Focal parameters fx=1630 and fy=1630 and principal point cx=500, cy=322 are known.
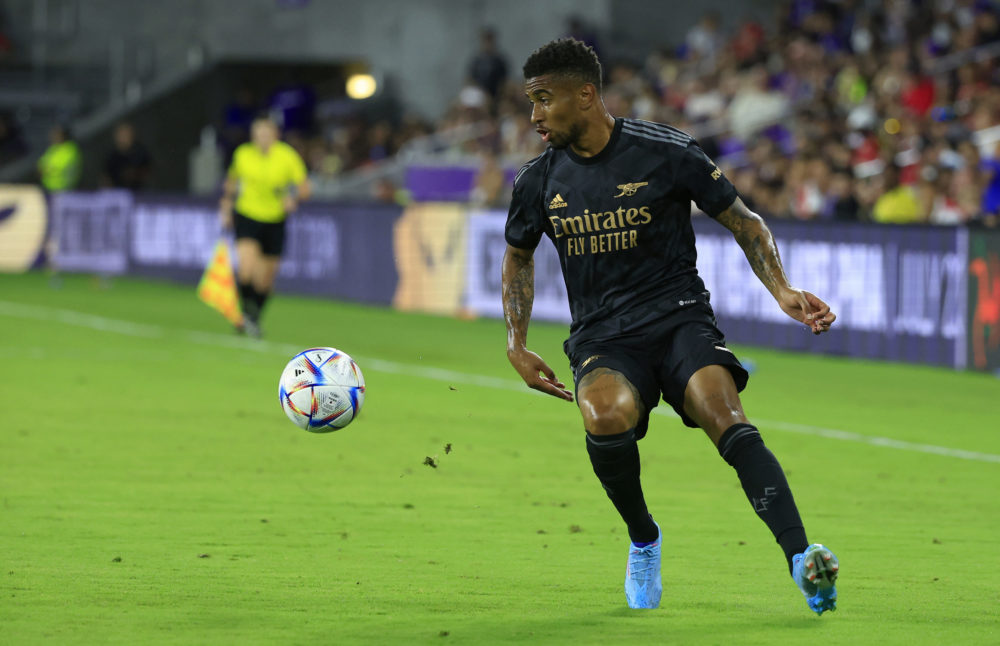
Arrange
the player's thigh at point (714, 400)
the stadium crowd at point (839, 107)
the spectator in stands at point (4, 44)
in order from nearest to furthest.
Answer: the player's thigh at point (714, 400)
the stadium crowd at point (839, 107)
the spectator in stands at point (4, 44)

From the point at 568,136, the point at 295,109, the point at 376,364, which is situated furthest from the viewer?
the point at 295,109

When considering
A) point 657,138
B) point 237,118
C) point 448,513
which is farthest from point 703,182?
point 237,118

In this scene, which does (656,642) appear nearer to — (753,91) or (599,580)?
(599,580)

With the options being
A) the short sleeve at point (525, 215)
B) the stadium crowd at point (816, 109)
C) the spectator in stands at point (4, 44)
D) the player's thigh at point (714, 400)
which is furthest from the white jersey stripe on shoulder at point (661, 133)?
the spectator in stands at point (4, 44)

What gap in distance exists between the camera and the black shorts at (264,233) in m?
17.4

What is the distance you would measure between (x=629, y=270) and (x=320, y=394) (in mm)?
2331

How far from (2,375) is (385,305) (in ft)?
29.4

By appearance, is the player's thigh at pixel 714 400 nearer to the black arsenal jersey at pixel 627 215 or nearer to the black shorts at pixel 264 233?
the black arsenal jersey at pixel 627 215

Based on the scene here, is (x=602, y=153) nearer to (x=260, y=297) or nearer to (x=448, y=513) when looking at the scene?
(x=448, y=513)

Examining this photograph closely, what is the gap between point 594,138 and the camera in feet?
20.1

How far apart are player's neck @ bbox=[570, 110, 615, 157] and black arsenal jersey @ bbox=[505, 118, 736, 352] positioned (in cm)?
2

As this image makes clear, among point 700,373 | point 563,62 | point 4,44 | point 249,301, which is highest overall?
point 4,44

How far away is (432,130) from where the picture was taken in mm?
32969

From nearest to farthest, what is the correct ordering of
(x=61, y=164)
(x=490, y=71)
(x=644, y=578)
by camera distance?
(x=644, y=578)
(x=61, y=164)
(x=490, y=71)
